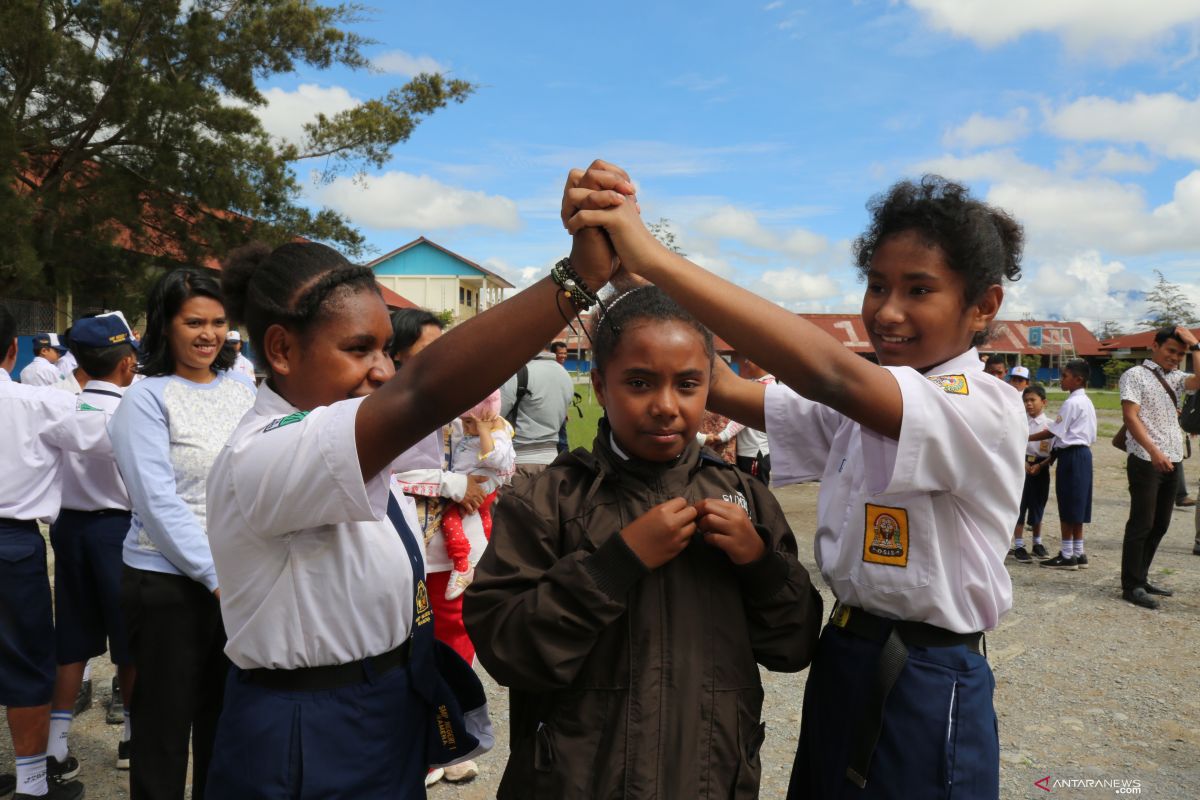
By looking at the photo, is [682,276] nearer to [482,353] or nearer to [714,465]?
[482,353]

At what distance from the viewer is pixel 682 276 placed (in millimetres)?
1496

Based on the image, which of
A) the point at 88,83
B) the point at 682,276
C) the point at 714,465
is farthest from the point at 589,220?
the point at 88,83

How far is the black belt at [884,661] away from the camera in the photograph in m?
1.82

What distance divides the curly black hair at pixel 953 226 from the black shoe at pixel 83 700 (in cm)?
473

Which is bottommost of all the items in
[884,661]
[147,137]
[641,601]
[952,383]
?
[884,661]

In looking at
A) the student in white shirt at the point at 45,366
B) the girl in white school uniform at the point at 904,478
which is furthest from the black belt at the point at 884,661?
the student in white shirt at the point at 45,366

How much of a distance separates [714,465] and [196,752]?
2302mm

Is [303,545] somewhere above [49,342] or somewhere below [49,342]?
below

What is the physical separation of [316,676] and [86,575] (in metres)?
2.74

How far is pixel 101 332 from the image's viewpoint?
416 cm

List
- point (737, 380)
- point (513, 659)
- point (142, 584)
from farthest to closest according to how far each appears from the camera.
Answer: point (142, 584)
point (737, 380)
point (513, 659)

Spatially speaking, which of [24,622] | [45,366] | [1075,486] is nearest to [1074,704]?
[1075,486]

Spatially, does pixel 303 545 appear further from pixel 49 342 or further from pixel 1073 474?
pixel 49 342

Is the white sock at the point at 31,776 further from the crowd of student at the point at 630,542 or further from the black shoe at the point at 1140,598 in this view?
the black shoe at the point at 1140,598
